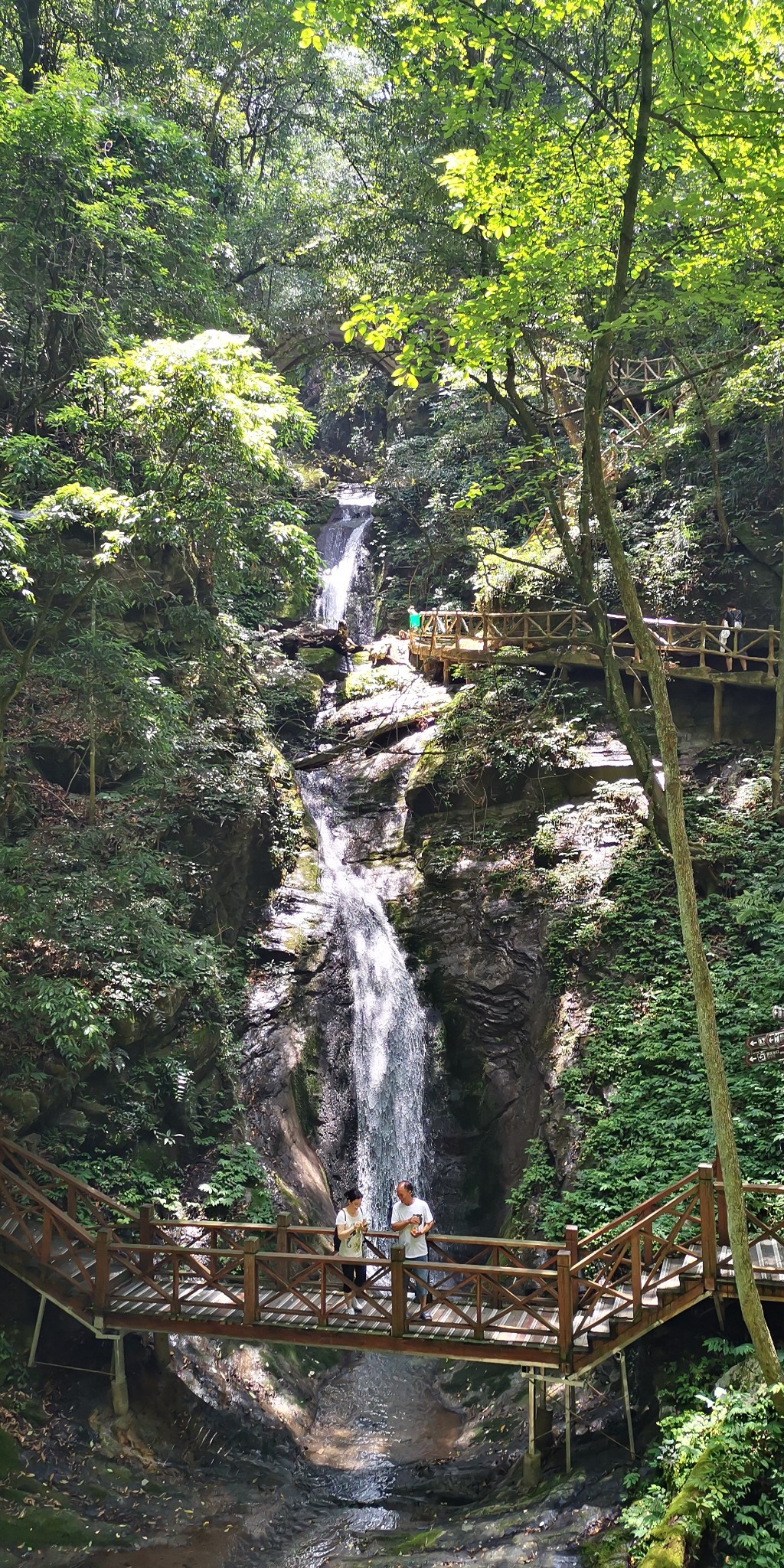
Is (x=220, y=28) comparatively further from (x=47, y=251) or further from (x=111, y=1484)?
(x=111, y=1484)

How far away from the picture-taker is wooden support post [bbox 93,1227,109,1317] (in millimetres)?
9398

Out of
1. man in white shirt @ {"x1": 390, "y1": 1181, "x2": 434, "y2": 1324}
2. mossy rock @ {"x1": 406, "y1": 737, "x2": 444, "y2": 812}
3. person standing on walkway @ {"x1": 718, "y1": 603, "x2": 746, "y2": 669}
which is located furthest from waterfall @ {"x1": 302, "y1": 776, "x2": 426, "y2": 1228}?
person standing on walkway @ {"x1": 718, "y1": 603, "x2": 746, "y2": 669}

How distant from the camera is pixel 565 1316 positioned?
850cm

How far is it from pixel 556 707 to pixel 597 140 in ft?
34.0

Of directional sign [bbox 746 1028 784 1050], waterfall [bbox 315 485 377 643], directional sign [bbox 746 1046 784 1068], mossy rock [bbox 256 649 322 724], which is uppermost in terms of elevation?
waterfall [bbox 315 485 377 643]

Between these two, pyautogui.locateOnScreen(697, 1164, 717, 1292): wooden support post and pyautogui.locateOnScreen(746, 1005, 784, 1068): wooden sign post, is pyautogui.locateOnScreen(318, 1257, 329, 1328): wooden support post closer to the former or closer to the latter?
pyautogui.locateOnScreen(697, 1164, 717, 1292): wooden support post

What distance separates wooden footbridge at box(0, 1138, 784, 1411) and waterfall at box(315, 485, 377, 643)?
2029 centimetres

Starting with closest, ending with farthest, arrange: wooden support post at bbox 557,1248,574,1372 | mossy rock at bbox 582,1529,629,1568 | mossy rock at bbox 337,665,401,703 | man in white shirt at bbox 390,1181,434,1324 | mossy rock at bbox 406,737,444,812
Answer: mossy rock at bbox 582,1529,629,1568 < wooden support post at bbox 557,1248,574,1372 < man in white shirt at bbox 390,1181,434,1324 < mossy rock at bbox 406,737,444,812 < mossy rock at bbox 337,665,401,703

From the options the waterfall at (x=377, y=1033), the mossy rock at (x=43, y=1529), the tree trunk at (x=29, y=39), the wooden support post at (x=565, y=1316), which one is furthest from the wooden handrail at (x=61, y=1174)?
the tree trunk at (x=29, y=39)

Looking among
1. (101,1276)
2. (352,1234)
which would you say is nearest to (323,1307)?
(352,1234)

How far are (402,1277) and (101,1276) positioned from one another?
2986 millimetres

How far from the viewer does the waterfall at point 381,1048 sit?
49.6ft

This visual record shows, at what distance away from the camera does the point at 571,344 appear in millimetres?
16594

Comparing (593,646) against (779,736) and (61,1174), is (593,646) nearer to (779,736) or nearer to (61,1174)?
(779,736)
